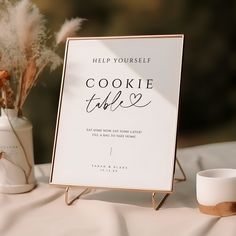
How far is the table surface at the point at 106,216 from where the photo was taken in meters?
0.81

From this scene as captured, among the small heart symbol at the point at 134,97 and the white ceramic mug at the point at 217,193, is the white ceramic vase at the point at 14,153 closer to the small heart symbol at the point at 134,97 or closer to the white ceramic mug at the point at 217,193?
the small heart symbol at the point at 134,97

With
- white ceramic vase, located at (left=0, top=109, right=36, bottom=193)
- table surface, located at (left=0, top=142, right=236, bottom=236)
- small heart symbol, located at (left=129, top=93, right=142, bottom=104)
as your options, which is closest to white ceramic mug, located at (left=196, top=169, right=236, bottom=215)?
table surface, located at (left=0, top=142, right=236, bottom=236)

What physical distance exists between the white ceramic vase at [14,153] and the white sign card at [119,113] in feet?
0.30

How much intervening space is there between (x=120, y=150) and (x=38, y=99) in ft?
2.19

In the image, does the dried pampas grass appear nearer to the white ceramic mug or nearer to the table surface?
the table surface

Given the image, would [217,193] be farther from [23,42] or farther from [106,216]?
[23,42]

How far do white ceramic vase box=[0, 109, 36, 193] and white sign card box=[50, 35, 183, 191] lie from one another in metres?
0.09

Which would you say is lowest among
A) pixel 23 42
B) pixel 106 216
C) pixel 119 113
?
pixel 106 216

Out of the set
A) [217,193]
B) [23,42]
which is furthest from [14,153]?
[217,193]

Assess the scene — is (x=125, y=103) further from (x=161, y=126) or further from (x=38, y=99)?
(x=38, y=99)

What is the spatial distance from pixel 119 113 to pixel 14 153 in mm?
251

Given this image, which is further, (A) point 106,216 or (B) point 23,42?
(B) point 23,42

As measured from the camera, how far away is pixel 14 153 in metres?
1.05

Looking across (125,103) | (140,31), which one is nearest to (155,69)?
(125,103)
